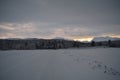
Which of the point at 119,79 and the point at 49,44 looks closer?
the point at 119,79

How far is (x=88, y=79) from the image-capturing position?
753 centimetres

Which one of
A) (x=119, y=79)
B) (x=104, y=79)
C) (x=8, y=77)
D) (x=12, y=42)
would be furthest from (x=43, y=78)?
(x=12, y=42)

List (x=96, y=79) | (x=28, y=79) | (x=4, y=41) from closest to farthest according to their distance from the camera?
(x=28, y=79) < (x=96, y=79) < (x=4, y=41)

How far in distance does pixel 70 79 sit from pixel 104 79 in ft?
7.93

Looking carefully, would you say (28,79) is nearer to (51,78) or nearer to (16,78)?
(16,78)

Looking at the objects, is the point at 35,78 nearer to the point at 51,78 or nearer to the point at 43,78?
the point at 43,78

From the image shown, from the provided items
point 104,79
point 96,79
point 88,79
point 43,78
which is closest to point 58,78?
point 43,78

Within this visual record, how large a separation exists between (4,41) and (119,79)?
277 feet

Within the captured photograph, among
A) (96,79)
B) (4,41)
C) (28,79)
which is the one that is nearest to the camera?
(28,79)

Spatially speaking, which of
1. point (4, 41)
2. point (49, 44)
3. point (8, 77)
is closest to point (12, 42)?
point (4, 41)

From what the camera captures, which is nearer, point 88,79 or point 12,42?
point 88,79

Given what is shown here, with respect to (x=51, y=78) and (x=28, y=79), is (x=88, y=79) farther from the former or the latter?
(x=28, y=79)

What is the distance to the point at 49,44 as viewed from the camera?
8300cm

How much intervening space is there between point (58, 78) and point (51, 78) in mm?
476
